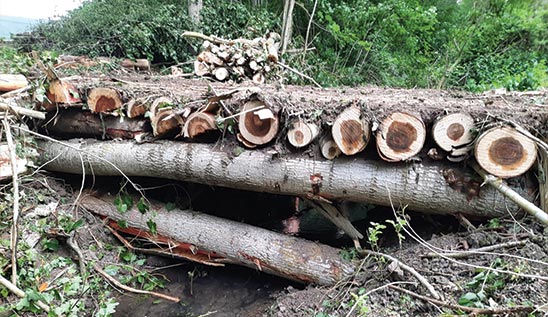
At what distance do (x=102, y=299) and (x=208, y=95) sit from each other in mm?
1815

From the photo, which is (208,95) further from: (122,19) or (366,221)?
(122,19)

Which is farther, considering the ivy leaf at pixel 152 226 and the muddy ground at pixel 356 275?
the ivy leaf at pixel 152 226

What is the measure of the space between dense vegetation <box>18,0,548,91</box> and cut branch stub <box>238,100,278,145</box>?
506 cm

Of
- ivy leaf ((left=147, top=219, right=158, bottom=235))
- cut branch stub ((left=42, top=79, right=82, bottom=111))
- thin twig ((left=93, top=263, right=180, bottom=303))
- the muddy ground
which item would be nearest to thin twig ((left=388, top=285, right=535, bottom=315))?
the muddy ground

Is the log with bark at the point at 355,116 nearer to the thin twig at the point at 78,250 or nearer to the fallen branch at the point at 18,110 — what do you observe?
the fallen branch at the point at 18,110

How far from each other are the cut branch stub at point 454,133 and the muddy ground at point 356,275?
525 mm

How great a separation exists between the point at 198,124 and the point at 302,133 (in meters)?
0.88

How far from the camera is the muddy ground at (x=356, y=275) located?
1.81m

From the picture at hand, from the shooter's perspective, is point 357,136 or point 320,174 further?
point 320,174

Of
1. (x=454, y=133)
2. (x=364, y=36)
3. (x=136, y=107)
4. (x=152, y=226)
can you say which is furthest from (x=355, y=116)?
(x=364, y=36)

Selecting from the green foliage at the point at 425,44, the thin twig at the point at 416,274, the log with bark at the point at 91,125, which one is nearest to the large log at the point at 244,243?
the thin twig at the point at 416,274

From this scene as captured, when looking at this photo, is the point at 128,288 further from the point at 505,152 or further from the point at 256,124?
the point at 505,152

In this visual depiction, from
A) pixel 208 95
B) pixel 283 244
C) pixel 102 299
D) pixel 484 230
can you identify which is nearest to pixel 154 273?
pixel 102 299

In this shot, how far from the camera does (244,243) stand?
9.38ft
